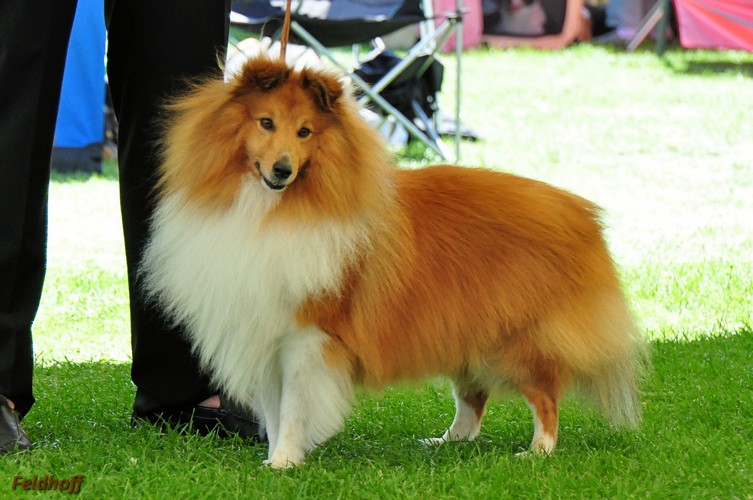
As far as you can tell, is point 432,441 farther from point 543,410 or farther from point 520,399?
point 520,399

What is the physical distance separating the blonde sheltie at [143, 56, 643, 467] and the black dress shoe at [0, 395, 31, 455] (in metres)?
0.55

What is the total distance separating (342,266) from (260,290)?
24 centimetres

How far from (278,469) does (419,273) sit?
71cm

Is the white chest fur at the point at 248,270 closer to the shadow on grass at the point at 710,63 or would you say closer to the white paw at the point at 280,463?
the white paw at the point at 280,463

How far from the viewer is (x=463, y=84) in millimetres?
11945

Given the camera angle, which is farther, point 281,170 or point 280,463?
point 280,463

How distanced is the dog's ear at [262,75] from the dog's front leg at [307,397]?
707mm

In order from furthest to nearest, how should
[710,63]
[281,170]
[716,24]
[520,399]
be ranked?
[710,63] → [716,24] → [520,399] → [281,170]

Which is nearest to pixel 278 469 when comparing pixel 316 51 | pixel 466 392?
pixel 466 392

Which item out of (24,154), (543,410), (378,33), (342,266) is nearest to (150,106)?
(24,154)

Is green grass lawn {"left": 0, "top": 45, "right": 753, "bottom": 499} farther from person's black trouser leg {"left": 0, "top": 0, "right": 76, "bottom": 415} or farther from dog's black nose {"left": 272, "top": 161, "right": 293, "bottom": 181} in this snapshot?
dog's black nose {"left": 272, "top": 161, "right": 293, "bottom": 181}

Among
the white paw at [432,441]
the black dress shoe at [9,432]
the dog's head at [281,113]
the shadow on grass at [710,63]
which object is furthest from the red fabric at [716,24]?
the black dress shoe at [9,432]

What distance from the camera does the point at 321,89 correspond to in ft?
9.61

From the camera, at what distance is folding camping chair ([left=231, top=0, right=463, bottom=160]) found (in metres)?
7.79
